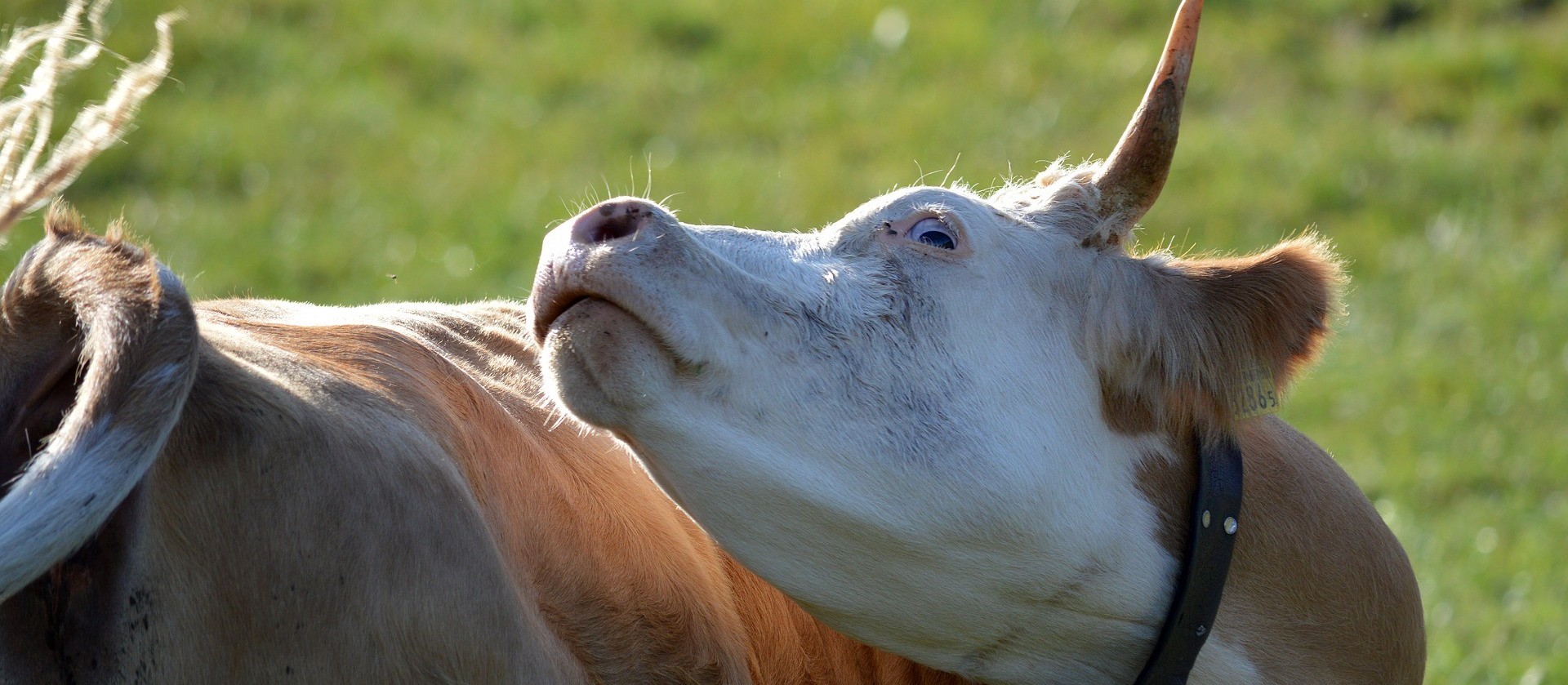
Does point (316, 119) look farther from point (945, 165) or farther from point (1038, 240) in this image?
point (1038, 240)

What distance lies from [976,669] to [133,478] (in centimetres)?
141

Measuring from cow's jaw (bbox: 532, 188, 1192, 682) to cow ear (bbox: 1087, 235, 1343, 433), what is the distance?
6cm

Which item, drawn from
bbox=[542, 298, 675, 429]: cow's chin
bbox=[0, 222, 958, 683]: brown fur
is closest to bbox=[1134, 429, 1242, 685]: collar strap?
bbox=[0, 222, 958, 683]: brown fur

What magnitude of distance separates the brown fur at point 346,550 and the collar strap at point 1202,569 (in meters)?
0.73

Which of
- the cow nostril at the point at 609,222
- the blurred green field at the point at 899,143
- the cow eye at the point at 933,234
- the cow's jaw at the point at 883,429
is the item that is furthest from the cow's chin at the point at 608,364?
the blurred green field at the point at 899,143

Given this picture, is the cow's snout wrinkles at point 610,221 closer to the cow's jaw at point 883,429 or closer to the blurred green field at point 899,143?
the cow's jaw at point 883,429

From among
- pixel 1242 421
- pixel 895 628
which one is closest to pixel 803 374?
pixel 895 628

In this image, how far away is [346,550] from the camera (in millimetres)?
1857

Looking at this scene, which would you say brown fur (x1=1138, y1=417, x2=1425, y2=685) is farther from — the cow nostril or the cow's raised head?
the cow nostril

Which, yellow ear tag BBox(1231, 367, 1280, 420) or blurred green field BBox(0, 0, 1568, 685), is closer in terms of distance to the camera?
yellow ear tag BBox(1231, 367, 1280, 420)

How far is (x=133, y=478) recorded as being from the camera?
1651 millimetres

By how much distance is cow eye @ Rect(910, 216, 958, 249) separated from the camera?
2.50 meters

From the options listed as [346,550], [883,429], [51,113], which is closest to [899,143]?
[883,429]

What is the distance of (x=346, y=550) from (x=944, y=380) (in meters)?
0.96
